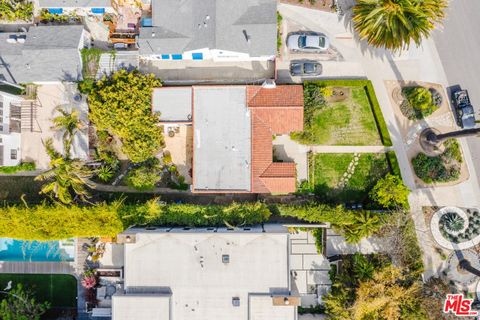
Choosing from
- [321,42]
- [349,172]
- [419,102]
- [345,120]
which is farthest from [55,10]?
[419,102]

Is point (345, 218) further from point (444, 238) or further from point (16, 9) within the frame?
point (16, 9)

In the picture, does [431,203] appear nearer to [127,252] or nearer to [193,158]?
[193,158]

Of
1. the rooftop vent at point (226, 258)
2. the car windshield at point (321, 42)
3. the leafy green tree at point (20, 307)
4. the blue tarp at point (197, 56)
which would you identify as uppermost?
the car windshield at point (321, 42)

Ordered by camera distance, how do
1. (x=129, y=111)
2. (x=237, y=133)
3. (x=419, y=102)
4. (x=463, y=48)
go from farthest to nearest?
1. (x=463, y=48)
2. (x=419, y=102)
3. (x=237, y=133)
4. (x=129, y=111)

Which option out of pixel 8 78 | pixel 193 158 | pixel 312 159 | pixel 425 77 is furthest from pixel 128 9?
pixel 425 77

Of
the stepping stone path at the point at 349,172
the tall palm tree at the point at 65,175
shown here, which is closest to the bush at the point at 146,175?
the tall palm tree at the point at 65,175

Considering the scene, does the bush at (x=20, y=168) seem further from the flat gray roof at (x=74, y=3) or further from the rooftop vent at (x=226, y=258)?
the rooftop vent at (x=226, y=258)
